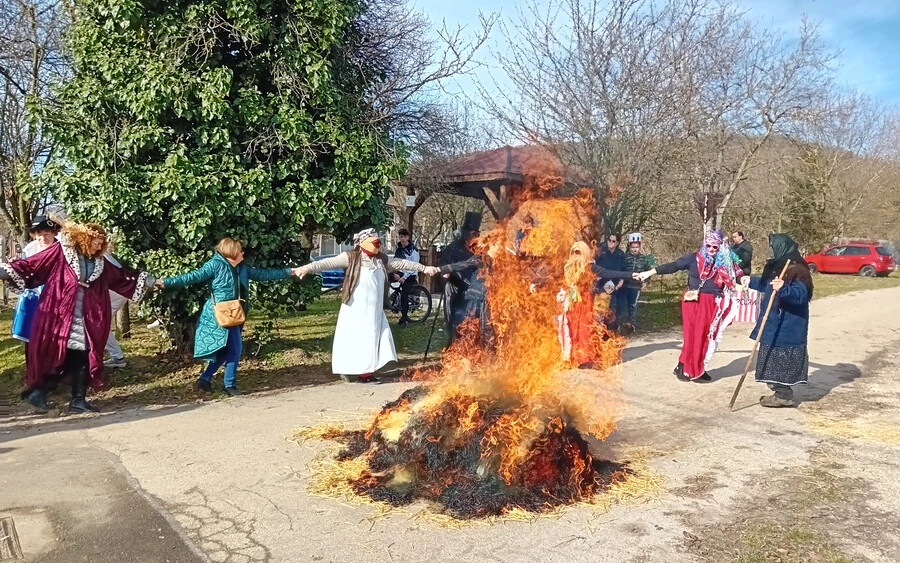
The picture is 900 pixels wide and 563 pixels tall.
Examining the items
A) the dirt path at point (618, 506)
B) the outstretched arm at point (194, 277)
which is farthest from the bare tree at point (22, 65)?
the dirt path at point (618, 506)

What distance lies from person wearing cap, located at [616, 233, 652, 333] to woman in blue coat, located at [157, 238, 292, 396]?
24.8ft

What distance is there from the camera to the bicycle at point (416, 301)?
13.7 m

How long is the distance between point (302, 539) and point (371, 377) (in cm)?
431

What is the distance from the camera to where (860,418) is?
690 cm

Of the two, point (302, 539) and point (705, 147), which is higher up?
point (705, 147)

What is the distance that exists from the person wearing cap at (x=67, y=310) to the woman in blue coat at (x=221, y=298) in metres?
0.78

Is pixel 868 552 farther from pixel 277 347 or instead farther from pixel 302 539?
pixel 277 347

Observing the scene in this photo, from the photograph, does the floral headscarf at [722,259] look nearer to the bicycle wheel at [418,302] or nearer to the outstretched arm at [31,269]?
the bicycle wheel at [418,302]

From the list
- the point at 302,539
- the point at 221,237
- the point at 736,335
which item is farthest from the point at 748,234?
the point at 302,539

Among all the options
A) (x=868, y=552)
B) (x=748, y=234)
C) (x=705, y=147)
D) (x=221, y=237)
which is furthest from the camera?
(x=748, y=234)

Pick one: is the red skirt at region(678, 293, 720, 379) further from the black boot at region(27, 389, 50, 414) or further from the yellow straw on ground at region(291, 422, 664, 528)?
the black boot at region(27, 389, 50, 414)

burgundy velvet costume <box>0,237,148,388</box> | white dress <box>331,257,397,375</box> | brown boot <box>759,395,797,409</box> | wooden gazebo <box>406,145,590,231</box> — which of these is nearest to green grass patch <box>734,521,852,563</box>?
brown boot <box>759,395,797,409</box>

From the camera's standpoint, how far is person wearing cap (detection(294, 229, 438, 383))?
7.76 meters

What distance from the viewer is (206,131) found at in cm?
757
